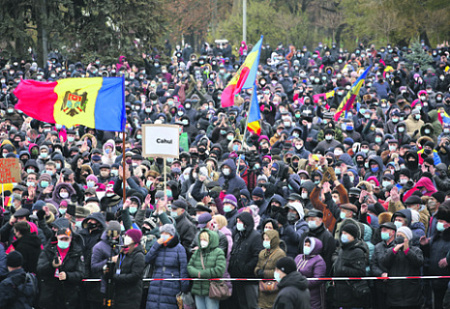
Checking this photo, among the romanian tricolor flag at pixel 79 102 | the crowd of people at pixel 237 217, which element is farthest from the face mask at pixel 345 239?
the romanian tricolor flag at pixel 79 102

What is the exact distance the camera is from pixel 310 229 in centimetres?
1040

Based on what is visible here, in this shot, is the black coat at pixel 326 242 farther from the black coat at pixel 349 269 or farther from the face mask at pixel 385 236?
the face mask at pixel 385 236

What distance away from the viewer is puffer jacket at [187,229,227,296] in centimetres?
1002

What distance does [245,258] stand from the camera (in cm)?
1041

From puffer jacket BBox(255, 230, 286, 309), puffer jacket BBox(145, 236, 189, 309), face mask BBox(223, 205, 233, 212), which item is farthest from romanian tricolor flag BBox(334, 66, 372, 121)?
puffer jacket BBox(145, 236, 189, 309)

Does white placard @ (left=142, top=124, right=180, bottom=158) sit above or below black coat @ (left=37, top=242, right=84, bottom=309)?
above

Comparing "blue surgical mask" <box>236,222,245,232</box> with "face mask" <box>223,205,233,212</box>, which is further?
"face mask" <box>223,205,233,212</box>

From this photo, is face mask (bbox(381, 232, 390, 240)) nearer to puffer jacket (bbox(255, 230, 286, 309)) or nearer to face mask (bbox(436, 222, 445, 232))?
face mask (bbox(436, 222, 445, 232))

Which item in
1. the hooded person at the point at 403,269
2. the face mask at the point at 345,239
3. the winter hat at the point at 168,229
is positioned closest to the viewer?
the face mask at the point at 345,239

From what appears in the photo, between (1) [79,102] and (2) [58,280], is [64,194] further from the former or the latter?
(2) [58,280]

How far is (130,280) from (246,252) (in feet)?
5.57

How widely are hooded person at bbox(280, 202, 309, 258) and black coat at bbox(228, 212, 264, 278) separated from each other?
615 mm

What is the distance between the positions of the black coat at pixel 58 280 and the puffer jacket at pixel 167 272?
3.04 feet

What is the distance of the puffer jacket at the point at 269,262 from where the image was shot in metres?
9.98
